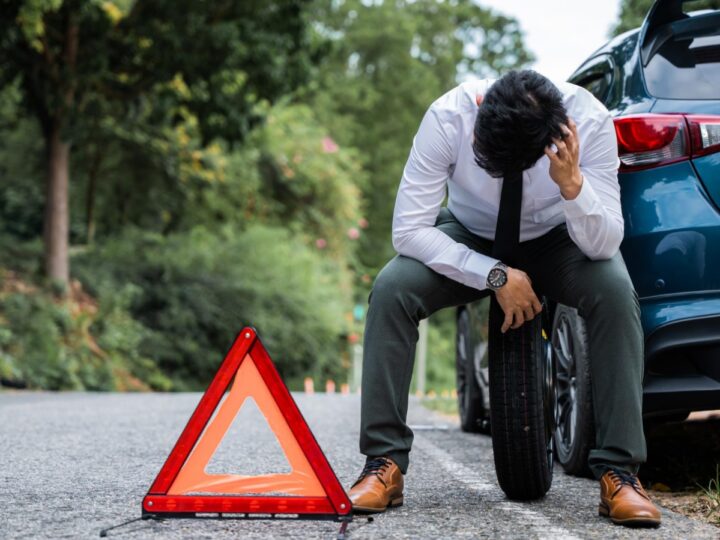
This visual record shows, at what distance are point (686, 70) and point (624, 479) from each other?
1647mm

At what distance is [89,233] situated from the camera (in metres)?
21.6

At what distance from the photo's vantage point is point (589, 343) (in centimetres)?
384

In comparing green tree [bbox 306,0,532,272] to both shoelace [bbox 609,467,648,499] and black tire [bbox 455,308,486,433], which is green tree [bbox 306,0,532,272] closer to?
black tire [bbox 455,308,486,433]

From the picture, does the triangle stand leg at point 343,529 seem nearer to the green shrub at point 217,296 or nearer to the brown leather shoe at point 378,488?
the brown leather shoe at point 378,488

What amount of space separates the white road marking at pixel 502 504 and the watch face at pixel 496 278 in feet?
2.54

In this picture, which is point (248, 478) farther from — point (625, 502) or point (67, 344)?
point (67, 344)

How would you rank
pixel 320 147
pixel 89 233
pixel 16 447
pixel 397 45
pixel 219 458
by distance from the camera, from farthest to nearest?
pixel 397 45 → pixel 320 147 → pixel 89 233 → pixel 16 447 → pixel 219 458

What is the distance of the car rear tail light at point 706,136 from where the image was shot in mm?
4070

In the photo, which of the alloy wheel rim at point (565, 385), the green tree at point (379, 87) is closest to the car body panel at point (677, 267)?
the alloy wheel rim at point (565, 385)

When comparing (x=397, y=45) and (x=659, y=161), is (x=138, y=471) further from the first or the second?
(x=397, y=45)

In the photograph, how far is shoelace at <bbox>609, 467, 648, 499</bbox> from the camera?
12.0 feet

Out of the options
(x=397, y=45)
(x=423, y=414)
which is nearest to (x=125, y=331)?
(x=423, y=414)

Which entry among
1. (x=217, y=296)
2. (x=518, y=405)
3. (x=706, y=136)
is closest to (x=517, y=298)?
(x=518, y=405)

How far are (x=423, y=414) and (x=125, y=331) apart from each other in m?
8.74
